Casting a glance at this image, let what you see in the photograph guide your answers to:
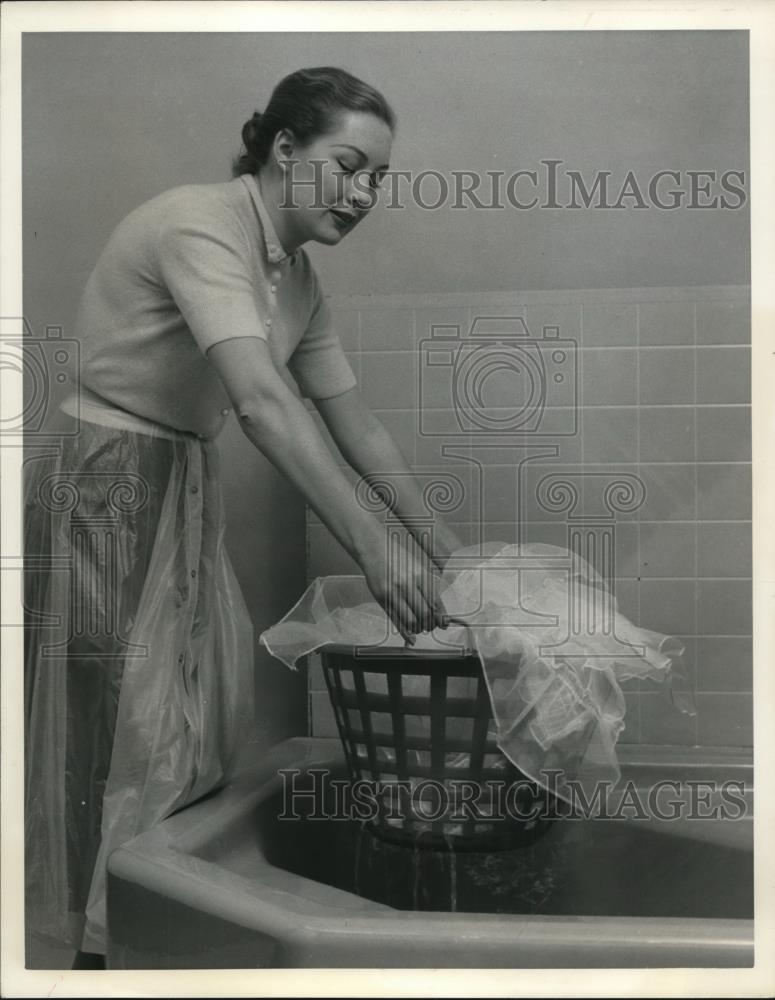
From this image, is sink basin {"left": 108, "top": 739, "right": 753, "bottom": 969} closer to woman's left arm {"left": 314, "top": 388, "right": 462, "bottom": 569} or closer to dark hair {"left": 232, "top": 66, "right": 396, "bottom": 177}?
woman's left arm {"left": 314, "top": 388, "right": 462, "bottom": 569}

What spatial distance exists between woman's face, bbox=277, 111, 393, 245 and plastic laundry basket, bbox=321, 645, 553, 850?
0.43m

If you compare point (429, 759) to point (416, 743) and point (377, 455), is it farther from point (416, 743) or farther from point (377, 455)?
point (377, 455)

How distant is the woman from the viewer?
834 mm

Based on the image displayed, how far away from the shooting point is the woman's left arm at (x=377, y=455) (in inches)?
36.5

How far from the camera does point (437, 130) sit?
2.84ft

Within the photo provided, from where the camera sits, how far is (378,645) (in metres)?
0.84

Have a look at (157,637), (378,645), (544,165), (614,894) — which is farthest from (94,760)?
(544,165)

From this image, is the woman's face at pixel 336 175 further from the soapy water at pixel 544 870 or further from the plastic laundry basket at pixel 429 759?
the soapy water at pixel 544 870

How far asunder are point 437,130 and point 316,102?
124 millimetres

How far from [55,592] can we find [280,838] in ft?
1.11

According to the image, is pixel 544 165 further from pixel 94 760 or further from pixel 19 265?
pixel 94 760

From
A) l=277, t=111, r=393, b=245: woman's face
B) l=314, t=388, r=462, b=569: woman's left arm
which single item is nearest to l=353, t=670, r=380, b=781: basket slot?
l=314, t=388, r=462, b=569: woman's left arm

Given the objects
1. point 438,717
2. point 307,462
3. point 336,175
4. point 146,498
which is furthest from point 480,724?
point 336,175

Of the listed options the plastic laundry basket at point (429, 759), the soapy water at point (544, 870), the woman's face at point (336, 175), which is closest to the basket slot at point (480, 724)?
the plastic laundry basket at point (429, 759)
